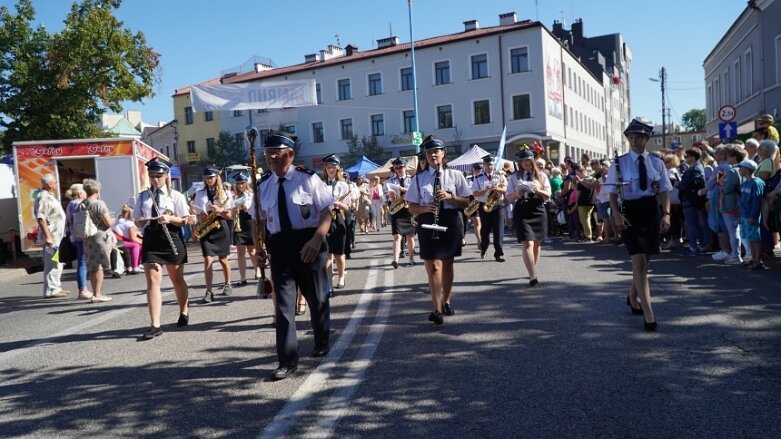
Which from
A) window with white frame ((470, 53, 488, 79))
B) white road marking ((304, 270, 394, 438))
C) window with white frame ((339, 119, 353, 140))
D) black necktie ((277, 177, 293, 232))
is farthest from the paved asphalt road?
window with white frame ((339, 119, 353, 140))

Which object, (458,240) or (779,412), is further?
(458,240)

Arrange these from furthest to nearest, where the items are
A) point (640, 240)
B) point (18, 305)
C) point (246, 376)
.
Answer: point (18, 305)
point (640, 240)
point (246, 376)

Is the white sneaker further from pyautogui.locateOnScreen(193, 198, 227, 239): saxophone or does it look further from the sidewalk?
the sidewalk

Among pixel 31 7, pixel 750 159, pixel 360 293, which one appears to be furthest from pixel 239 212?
pixel 31 7

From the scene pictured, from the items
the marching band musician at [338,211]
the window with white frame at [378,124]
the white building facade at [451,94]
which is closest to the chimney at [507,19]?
the white building facade at [451,94]

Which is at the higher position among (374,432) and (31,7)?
(31,7)

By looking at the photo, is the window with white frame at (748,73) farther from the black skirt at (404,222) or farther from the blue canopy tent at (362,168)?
the black skirt at (404,222)

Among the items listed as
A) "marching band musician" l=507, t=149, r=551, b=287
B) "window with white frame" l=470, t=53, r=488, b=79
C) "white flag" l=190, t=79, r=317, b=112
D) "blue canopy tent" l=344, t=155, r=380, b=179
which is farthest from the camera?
"window with white frame" l=470, t=53, r=488, b=79

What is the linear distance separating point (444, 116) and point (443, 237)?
39097 mm

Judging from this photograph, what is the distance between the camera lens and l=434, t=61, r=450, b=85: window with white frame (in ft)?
147

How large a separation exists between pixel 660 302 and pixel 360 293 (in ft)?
13.2

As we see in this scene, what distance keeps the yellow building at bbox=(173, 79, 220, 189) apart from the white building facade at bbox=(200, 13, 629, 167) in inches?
156

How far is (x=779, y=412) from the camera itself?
399 centimetres

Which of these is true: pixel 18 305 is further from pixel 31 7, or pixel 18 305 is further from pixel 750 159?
pixel 31 7
